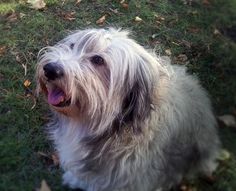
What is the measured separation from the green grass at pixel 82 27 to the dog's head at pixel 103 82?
1095 millimetres

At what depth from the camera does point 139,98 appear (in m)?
2.87

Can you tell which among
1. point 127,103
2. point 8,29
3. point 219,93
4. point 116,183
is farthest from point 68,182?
point 8,29

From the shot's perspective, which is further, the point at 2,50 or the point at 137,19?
the point at 137,19

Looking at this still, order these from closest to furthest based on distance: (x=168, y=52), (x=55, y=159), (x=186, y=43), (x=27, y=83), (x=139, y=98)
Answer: (x=139, y=98)
(x=55, y=159)
(x=27, y=83)
(x=168, y=52)
(x=186, y=43)

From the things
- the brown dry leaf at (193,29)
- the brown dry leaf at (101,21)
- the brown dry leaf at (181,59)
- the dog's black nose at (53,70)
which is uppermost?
the dog's black nose at (53,70)

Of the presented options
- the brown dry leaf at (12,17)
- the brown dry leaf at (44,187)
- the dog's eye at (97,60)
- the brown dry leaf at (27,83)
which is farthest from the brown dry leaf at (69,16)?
the dog's eye at (97,60)

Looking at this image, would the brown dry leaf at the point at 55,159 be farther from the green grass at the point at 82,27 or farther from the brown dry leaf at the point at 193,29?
the brown dry leaf at the point at 193,29

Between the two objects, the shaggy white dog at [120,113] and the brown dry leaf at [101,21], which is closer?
the shaggy white dog at [120,113]

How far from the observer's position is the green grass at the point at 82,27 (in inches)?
155

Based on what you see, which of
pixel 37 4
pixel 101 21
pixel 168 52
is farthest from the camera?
pixel 37 4

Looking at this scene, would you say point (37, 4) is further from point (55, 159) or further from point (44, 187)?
point (44, 187)

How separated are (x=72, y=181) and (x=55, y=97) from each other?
1.03 metres

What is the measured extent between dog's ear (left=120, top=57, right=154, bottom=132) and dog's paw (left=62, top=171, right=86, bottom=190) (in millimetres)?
847

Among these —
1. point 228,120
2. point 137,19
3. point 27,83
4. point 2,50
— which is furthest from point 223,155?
point 2,50
